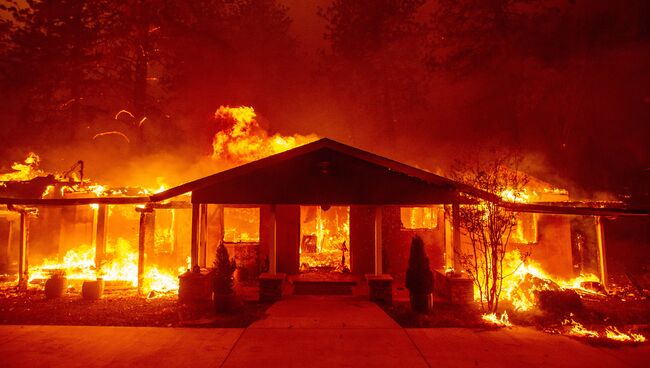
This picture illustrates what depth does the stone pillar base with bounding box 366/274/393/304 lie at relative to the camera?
33.7ft

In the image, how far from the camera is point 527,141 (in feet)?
76.4

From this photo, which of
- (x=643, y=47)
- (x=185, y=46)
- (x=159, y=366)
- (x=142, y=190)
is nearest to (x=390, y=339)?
(x=159, y=366)

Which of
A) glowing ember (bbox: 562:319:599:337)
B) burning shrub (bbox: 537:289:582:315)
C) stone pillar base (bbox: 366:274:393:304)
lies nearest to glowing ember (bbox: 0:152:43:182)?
stone pillar base (bbox: 366:274:393:304)

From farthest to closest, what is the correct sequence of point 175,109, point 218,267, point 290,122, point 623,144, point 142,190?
point 290,122, point 175,109, point 623,144, point 142,190, point 218,267

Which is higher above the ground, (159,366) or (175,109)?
(175,109)

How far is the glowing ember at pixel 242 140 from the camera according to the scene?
22.2m

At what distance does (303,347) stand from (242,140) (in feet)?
58.5

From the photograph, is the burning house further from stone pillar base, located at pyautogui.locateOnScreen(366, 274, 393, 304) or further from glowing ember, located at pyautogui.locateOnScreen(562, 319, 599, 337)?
glowing ember, located at pyautogui.locateOnScreen(562, 319, 599, 337)

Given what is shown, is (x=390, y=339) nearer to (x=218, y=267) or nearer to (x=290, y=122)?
(x=218, y=267)

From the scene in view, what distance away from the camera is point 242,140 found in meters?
23.1

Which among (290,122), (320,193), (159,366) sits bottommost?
(159,366)

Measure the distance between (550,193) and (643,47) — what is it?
1262cm

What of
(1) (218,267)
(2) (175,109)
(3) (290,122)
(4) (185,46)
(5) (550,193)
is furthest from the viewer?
(3) (290,122)

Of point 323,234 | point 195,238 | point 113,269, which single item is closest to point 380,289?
point 195,238
